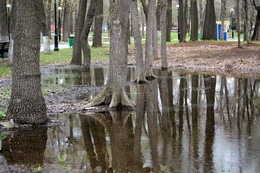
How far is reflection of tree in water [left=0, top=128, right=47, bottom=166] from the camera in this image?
23.4 ft

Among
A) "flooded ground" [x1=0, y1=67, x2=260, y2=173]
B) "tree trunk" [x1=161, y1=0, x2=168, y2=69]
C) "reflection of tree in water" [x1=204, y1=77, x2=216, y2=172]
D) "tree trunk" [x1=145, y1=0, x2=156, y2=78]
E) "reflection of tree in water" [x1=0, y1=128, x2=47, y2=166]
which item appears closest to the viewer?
"flooded ground" [x1=0, y1=67, x2=260, y2=173]

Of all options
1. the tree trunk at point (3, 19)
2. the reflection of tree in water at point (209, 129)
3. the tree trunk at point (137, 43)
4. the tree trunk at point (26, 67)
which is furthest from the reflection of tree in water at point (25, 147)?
the tree trunk at point (3, 19)

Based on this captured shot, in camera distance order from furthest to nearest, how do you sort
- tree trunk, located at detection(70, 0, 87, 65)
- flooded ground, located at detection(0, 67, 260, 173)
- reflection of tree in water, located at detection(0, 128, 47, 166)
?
tree trunk, located at detection(70, 0, 87, 65) → reflection of tree in water, located at detection(0, 128, 47, 166) → flooded ground, located at detection(0, 67, 260, 173)

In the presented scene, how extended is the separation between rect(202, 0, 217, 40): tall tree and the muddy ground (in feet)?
11.4

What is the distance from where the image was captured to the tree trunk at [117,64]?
11.8 metres

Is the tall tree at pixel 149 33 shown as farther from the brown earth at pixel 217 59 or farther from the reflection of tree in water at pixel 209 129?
the brown earth at pixel 217 59

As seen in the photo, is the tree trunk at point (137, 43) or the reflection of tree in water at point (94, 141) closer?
the reflection of tree in water at point (94, 141)

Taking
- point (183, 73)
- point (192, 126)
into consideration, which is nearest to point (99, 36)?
point (183, 73)

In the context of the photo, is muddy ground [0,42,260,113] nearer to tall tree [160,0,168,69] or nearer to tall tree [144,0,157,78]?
tall tree [160,0,168,69]

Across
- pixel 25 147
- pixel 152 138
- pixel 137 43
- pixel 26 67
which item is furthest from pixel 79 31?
pixel 25 147

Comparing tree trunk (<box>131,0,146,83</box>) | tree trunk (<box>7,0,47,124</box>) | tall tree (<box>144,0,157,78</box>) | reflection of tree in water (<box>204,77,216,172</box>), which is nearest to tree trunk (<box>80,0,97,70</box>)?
tree trunk (<box>131,0,146,83</box>)

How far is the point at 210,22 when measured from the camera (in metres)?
34.7

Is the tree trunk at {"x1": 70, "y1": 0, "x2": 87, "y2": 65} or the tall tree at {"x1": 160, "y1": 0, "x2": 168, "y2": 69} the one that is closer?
the tall tree at {"x1": 160, "y1": 0, "x2": 168, "y2": 69}

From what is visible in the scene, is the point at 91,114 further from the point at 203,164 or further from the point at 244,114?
the point at 203,164
